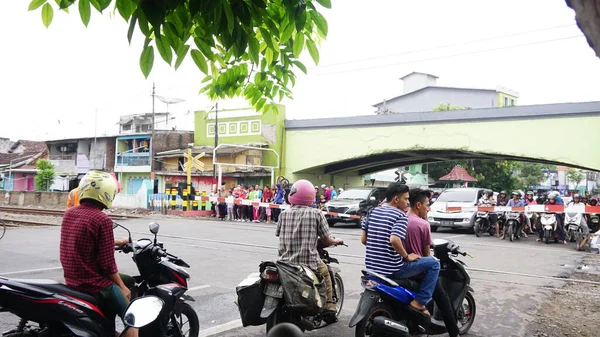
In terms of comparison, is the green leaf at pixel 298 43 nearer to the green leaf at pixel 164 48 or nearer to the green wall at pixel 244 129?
the green leaf at pixel 164 48

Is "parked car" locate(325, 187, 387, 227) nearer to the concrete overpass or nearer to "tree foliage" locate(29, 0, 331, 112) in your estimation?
the concrete overpass

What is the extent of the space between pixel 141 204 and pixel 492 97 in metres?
35.5

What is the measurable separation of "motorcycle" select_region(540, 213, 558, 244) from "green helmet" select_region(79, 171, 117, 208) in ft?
48.7

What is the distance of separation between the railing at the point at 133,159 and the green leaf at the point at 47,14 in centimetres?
3592

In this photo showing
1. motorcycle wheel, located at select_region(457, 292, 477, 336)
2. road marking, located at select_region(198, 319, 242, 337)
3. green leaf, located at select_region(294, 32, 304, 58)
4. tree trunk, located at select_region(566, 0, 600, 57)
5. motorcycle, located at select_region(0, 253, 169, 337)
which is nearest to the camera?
tree trunk, located at select_region(566, 0, 600, 57)

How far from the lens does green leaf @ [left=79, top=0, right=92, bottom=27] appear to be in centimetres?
266

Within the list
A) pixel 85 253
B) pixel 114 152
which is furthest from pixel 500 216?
pixel 114 152

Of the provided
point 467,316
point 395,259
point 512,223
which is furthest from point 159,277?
point 512,223

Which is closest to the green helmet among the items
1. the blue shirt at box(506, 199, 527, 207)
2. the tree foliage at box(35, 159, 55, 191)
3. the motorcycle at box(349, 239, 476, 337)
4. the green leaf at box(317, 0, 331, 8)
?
the green leaf at box(317, 0, 331, 8)

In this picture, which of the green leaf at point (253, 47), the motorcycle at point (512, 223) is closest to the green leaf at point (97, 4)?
the green leaf at point (253, 47)

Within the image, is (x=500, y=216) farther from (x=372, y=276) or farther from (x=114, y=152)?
(x=114, y=152)

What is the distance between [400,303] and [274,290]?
118 centimetres

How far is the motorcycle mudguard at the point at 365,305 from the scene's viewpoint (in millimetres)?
4422

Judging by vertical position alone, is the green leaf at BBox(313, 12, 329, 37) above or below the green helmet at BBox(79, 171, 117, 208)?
above
